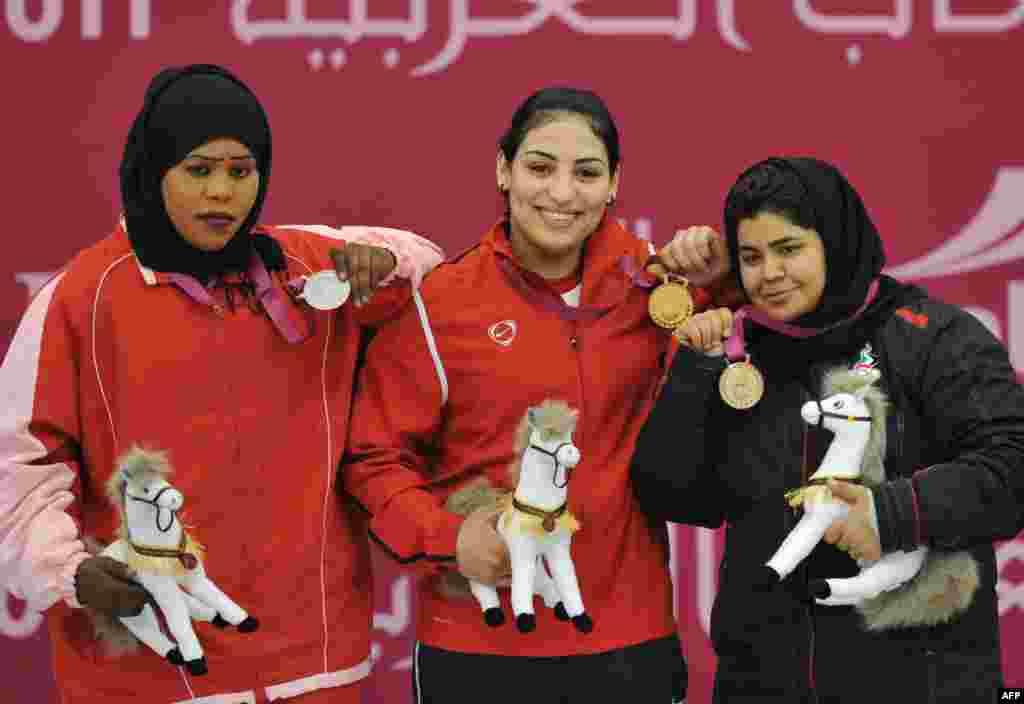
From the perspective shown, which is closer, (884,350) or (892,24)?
(884,350)

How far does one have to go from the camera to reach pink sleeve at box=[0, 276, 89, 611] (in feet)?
7.03

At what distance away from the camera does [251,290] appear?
2.29m

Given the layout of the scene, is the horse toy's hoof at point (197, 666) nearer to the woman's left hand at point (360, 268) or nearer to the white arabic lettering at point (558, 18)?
the woman's left hand at point (360, 268)

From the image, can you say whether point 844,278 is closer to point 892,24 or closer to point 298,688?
point 298,688

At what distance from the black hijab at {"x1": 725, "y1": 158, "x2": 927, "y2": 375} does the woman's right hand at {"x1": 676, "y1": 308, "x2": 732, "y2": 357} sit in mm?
72

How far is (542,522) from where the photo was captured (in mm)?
2041

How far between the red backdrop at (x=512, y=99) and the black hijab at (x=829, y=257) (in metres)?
1.21

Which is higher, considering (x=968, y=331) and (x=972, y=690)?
(x=968, y=331)

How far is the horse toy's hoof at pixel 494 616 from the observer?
2.13 meters

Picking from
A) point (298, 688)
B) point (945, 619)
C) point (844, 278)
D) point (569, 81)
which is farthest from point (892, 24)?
point (298, 688)

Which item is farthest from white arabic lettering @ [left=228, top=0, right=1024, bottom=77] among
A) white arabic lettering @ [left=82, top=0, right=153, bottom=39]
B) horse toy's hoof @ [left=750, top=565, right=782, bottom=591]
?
horse toy's hoof @ [left=750, top=565, right=782, bottom=591]

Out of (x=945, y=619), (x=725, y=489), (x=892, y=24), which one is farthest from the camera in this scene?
(x=892, y=24)

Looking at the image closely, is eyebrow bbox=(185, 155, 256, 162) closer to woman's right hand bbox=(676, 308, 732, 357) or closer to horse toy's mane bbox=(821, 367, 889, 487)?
woman's right hand bbox=(676, 308, 732, 357)

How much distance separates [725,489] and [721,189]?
134cm
